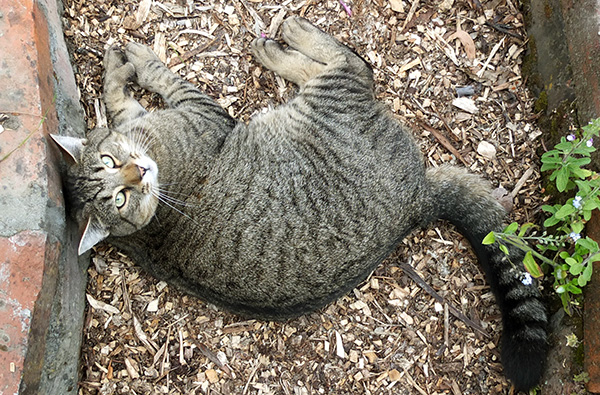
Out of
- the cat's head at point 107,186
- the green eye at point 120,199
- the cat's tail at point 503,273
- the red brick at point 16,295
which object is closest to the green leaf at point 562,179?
the cat's tail at point 503,273

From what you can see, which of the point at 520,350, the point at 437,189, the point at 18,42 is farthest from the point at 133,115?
the point at 520,350

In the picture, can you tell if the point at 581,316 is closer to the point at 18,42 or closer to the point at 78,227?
the point at 78,227

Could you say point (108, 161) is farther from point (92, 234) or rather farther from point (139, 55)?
point (139, 55)

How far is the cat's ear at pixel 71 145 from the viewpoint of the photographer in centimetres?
258

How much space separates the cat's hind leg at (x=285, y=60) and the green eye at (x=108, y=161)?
1.40 m

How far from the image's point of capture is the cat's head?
274 centimetres

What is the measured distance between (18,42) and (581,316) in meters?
3.74

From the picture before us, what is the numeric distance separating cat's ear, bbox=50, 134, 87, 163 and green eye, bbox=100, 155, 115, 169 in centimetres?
13

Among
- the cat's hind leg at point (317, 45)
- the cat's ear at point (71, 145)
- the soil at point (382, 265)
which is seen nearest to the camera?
the cat's ear at point (71, 145)

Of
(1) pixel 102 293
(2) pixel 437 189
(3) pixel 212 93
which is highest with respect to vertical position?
(2) pixel 437 189

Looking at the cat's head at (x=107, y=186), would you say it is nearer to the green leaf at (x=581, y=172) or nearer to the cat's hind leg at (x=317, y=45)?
the cat's hind leg at (x=317, y=45)

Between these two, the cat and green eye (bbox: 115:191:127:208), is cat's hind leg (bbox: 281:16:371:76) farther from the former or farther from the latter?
green eye (bbox: 115:191:127:208)

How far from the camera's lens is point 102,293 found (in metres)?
3.23

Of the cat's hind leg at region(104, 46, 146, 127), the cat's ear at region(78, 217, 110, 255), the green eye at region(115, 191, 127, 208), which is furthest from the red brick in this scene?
the cat's hind leg at region(104, 46, 146, 127)
